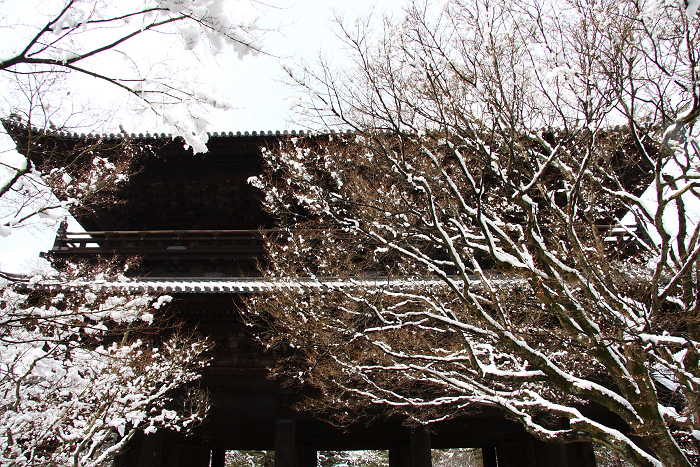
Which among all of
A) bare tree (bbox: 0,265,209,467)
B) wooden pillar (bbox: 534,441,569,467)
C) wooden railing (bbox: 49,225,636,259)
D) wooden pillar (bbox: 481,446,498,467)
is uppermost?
wooden railing (bbox: 49,225,636,259)

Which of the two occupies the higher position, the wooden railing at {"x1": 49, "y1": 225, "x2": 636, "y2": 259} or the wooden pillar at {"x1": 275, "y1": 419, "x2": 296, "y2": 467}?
the wooden railing at {"x1": 49, "y1": 225, "x2": 636, "y2": 259}

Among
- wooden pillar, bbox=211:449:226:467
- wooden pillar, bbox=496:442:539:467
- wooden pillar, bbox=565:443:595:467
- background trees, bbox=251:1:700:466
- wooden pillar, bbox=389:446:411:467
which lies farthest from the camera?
wooden pillar, bbox=211:449:226:467

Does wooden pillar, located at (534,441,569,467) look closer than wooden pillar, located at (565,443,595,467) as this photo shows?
Yes

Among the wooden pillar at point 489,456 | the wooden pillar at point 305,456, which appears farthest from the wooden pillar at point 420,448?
the wooden pillar at point 489,456

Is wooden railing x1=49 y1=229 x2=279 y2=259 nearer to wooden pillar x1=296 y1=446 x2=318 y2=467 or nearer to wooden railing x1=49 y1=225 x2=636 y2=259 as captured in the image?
wooden railing x1=49 y1=225 x2=636 y2=259

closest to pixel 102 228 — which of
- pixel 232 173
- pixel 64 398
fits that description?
pixel 232 173

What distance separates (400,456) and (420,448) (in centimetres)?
518

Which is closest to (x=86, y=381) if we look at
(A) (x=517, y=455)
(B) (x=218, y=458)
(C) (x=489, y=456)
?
(B) (x=218, y=458)

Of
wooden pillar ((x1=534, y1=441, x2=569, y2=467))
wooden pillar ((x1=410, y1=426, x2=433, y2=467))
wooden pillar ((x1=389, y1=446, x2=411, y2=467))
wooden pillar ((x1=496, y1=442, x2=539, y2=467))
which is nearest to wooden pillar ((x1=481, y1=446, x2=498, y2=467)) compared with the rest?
wooden pillar ((x1=496, y1=442, x2=539, y2=467))

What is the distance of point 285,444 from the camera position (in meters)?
7.47

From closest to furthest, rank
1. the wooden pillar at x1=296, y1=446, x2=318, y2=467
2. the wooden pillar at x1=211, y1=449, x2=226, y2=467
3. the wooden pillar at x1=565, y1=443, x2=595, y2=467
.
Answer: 1. the wooden pillar at x1=565, y1=443, x2=595, y2=467
2. the wooden pillar at x1=296, y1=446, x2=318, y2=467
3. the wooden pillar at x1=211, y1=449, x2=226, y2=467

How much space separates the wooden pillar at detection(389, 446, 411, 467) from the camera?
37.5 feet

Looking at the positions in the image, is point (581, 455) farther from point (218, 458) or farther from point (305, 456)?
point (218, 458)

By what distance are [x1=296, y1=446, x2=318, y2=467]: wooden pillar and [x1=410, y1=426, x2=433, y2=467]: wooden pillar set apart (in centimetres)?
534
